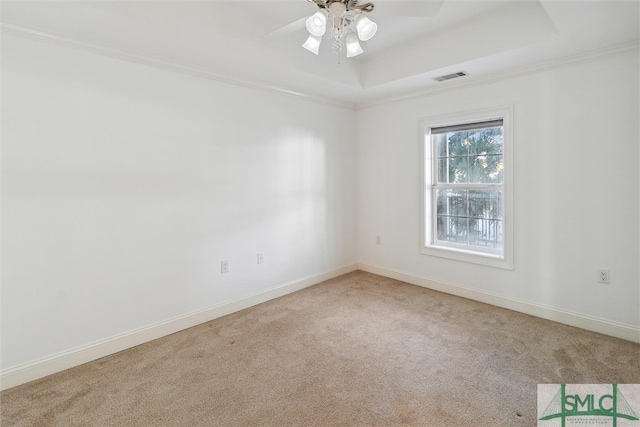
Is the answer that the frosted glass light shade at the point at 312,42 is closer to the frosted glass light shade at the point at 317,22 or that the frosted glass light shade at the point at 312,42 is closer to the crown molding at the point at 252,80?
the frosted glass light shade at the point at 317,22

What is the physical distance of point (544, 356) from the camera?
242 cm

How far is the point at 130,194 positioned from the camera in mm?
2639

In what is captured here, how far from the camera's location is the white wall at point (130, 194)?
2.20 metres

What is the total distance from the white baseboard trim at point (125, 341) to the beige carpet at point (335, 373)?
0.23ft

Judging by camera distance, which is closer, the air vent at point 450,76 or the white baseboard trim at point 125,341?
the white baseboard trim at point 125,341

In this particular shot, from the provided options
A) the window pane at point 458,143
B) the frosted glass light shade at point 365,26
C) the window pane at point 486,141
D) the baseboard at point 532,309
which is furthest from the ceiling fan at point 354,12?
the baseboard at point 532,309

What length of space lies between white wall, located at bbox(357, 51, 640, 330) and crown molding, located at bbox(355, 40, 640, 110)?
0.13ft

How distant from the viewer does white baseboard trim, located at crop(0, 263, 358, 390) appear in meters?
2.20

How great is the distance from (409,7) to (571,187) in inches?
85.9

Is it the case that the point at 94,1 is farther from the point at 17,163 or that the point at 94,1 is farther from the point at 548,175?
the point at 548,175

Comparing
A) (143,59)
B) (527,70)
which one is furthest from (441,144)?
(143,59)

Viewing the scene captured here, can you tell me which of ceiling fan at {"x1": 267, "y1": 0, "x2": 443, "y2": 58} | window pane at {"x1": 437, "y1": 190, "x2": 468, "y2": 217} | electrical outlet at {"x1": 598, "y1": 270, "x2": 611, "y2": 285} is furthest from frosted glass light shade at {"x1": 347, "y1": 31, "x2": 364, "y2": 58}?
electrical outlet at {"x1": 598, "y1": 270, "x2": 611, "y2": 285}

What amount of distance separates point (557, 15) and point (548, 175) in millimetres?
1360

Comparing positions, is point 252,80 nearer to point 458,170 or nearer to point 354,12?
point 354,12
